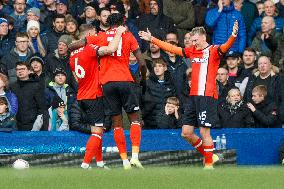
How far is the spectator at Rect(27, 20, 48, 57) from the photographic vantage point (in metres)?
24.0

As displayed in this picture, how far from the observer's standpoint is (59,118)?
2181 centimetres

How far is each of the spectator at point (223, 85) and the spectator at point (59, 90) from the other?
2752 millimetres

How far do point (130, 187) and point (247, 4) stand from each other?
41.3 feet

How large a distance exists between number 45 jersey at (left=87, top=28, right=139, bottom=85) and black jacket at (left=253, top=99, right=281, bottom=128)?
4029 millimetres

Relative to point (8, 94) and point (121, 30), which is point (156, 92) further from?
point (121, 30)

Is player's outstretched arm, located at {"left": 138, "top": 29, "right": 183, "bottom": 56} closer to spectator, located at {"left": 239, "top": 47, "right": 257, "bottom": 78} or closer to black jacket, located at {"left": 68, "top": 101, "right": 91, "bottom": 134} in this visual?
black jacket, located at {"left": 68, "top": 101, "right": 91, "bottom": 134}

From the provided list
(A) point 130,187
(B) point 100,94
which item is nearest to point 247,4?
(B) point 100,94

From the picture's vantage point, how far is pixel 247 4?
26.2 metres

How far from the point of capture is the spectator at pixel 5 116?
20.8 metres

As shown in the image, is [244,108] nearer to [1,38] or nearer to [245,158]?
[245,158]

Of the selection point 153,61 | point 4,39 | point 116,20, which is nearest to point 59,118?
point 153,61

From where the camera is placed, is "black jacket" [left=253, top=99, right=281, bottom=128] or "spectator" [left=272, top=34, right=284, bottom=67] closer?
"black jacket" [left=253, top=99, right=281, bottom=128]

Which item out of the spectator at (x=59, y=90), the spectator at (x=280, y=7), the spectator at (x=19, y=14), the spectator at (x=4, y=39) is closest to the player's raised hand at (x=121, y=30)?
the spectator at (x=59, y=90)

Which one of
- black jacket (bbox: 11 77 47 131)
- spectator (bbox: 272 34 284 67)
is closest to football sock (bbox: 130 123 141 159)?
black jacket (bbox: 11 77 47 131)
